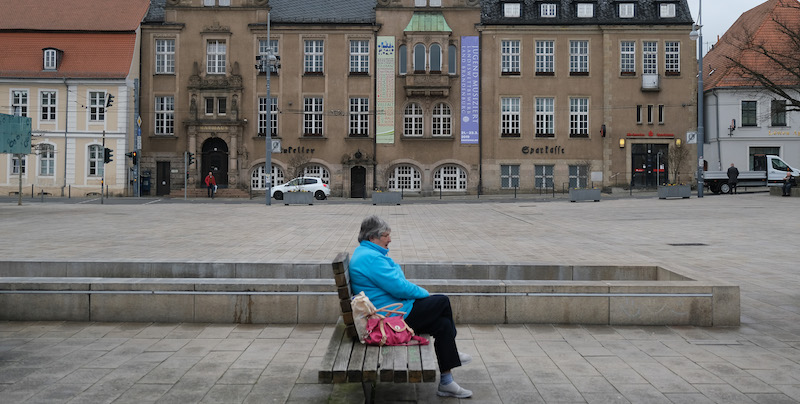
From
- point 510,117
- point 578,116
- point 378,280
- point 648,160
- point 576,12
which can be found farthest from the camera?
point 576,12

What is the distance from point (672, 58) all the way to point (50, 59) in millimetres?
42883

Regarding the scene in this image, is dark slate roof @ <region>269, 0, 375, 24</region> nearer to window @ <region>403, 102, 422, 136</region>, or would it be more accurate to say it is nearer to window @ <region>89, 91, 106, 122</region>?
window @ <region>403, 102, 422, 136</region>

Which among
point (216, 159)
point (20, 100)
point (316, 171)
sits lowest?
point (316, 171)

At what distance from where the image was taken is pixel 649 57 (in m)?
50.1

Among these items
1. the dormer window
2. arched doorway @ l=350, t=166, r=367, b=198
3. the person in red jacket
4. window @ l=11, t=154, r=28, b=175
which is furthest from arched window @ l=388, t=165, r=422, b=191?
window @ l=11, t=154, r=28, b=175

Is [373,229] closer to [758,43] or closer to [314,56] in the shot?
[314,56]

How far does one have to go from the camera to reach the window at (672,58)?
50.0 meters

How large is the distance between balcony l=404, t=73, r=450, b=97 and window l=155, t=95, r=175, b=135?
53.9 feet

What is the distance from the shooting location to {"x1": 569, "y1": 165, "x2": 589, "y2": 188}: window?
49969 mm

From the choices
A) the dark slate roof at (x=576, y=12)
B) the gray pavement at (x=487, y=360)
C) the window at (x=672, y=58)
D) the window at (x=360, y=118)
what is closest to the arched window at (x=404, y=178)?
the window at (x=360, y=118)

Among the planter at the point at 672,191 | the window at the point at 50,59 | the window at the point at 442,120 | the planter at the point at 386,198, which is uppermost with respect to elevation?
the window at the point at 50,59

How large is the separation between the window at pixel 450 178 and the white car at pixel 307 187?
27.8ft

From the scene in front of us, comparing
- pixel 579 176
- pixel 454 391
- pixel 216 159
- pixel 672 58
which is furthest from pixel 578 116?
pixel 454 391

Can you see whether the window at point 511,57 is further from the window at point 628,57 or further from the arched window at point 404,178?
the arched window at point 404,178
